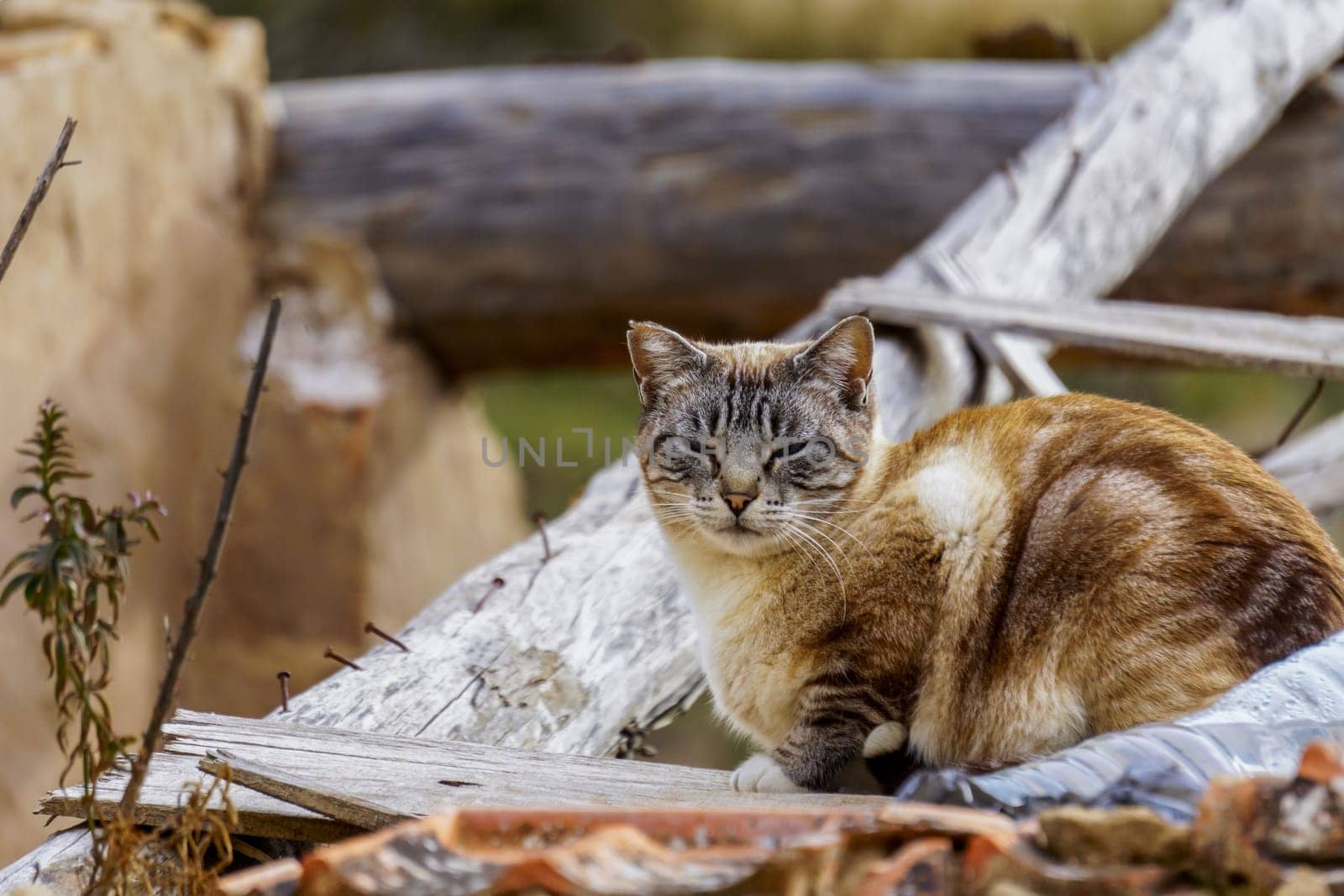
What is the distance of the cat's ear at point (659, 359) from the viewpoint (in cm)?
292

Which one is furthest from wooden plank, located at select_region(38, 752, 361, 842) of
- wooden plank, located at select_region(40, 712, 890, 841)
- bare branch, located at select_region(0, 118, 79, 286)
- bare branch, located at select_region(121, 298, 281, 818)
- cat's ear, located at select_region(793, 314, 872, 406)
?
cat's ear, located at select_region(793, 314, 872, 406)

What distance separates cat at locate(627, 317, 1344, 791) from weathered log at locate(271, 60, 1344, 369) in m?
2.93

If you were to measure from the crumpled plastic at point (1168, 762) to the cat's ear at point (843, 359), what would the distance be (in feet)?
3.83

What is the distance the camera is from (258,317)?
20.3 ft

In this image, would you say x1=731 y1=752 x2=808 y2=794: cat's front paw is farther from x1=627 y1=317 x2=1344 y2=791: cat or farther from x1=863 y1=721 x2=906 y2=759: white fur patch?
x1=863 y1=721 x2=906 y2=759: white fur patch

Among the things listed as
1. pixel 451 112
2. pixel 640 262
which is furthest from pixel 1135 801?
pixel 451 112

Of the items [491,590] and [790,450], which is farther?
[491,590]

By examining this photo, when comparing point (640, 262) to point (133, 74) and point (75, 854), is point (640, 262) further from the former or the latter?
point (75, 854)

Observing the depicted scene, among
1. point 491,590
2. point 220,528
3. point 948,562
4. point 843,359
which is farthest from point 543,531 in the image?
point 220,528

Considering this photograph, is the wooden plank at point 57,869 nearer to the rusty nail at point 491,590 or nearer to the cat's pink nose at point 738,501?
the rusty nail at point 491,590

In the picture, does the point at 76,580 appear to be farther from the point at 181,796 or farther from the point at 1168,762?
the point at 1168,762

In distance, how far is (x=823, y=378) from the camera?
9.32 feet

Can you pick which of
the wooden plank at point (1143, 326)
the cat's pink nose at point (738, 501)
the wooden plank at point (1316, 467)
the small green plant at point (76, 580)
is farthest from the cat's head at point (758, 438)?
the wooden plank at point (1316, 467)

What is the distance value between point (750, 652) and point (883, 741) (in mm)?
346
